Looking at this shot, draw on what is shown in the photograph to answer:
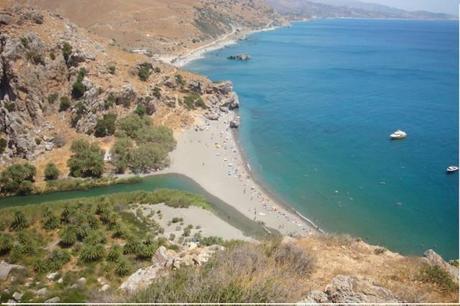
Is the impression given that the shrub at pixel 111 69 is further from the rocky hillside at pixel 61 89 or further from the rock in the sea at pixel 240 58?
the rock in the sea at pixel 240 58

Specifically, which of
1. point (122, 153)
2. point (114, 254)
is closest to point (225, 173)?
point (122, 153)

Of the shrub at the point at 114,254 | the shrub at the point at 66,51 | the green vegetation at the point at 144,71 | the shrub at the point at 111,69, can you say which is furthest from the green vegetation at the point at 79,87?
the shrub at the point at 114,254

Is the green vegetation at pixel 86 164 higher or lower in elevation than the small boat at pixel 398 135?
higher

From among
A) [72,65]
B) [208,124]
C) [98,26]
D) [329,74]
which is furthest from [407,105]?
[98,26]

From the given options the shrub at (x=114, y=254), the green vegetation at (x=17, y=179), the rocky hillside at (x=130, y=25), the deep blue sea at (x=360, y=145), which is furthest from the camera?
the rocky hillside at (x=130, y=25)

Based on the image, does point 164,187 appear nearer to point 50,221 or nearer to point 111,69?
point 50,221

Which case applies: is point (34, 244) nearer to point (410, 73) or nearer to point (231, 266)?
point (231, 266)
